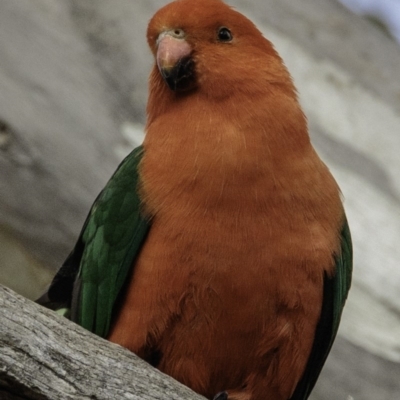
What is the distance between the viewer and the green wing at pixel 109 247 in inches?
151

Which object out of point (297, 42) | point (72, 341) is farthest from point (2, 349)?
point (297, 42)

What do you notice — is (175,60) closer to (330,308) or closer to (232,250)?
(232,250)

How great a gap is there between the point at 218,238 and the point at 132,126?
6.42ft

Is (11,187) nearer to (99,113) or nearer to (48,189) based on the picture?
(48,189)

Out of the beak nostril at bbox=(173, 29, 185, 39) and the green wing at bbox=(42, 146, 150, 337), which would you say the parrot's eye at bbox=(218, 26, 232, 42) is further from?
the green wing at bbox=(42, 146, 150, 337)

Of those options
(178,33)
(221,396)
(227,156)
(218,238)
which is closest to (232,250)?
(218,238)

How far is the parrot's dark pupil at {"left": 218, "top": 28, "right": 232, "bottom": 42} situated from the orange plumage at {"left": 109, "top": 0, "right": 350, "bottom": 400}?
13.8 inches

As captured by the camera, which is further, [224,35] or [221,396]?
[224,35]

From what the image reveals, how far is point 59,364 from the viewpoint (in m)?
2.98

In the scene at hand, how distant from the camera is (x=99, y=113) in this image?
5.26m

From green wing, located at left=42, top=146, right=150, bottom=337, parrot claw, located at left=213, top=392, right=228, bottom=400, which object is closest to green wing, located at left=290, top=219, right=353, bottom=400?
parrot claw, located at left=213, top=392, right=228, bottom=400

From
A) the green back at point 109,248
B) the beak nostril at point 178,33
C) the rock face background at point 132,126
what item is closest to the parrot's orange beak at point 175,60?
the beak nostril at point 178,33

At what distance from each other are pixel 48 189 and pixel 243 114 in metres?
1.35

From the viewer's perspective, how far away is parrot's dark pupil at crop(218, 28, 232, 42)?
166 inches
